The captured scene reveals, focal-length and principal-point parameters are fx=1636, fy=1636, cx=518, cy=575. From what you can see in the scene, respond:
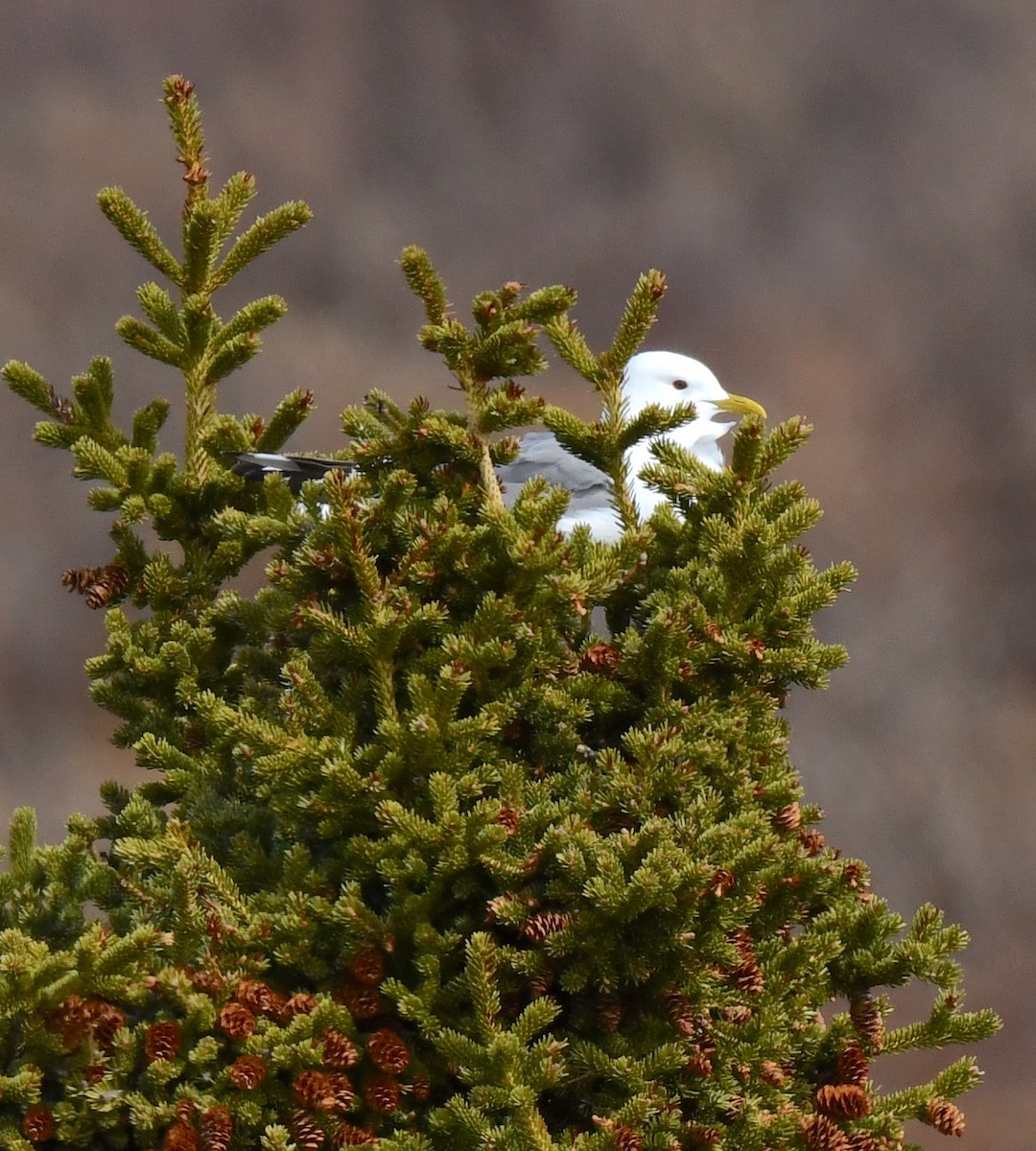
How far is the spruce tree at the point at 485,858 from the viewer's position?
48.7 inches

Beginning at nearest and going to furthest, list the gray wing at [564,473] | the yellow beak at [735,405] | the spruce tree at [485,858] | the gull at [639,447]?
the spruce tree at [485,858] → the gull at [639,447] → the gray wing at [564,473] → the yellow beak at [735,405]

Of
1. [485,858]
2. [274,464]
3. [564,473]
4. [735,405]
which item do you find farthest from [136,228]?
[735,405]

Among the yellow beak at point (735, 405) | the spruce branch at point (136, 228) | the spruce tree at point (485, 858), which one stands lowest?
the spruce tree at point (485, 858)

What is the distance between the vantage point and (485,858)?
1252 mm

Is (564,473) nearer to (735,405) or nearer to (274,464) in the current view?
(735,405)

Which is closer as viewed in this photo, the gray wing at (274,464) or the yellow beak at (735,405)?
the gray wing at (274,464)

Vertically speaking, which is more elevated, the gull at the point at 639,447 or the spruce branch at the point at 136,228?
the gull at the point at 639,447

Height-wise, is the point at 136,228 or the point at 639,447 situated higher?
the point at 639,447

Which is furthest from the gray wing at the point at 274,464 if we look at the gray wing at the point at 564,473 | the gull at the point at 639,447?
the gray wing at the point at 564,473

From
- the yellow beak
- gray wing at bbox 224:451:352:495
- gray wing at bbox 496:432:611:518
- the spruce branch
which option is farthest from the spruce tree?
the yellow beak

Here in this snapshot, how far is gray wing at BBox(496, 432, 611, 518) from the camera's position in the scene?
2309mm

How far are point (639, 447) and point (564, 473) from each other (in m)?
0.13

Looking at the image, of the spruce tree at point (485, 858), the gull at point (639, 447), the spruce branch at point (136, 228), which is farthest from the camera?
the gull at point (639, 447)

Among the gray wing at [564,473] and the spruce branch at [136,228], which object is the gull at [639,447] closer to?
the gray wing at [564,473]
